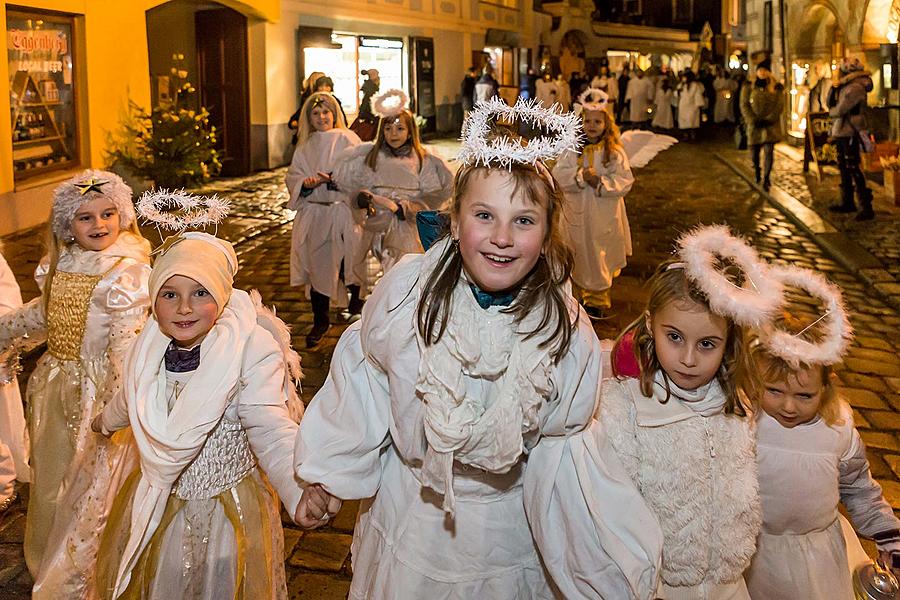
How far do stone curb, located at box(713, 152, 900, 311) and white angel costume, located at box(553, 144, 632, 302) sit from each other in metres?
2.71

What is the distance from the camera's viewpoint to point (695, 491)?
277 centimetres

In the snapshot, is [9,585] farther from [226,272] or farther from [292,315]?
[292,315]

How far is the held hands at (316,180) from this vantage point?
24.4 feet

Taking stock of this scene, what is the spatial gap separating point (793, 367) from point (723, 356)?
0.26 metres

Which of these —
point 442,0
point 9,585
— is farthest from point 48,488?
point 442,0

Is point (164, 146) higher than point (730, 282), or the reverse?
point (164, 146)

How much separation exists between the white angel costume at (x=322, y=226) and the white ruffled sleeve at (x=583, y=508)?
518 cm

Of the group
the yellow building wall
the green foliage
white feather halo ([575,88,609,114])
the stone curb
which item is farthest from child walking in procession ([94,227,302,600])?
the green foliage

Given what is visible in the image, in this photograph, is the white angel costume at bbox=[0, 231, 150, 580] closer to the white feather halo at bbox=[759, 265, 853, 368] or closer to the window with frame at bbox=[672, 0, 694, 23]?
the white feather halo at bbox=[759, 265, 853, 368]

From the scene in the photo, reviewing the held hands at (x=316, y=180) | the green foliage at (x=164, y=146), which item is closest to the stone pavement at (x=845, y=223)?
the held hands at (x=316, y=180)

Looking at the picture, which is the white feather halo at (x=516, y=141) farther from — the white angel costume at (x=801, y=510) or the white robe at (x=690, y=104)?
the white robe at (x=690, y=104)

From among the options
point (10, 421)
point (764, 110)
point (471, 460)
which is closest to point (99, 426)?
point (10, 421)

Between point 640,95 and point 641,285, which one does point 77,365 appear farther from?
point 640,95

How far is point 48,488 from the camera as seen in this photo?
3.74m
